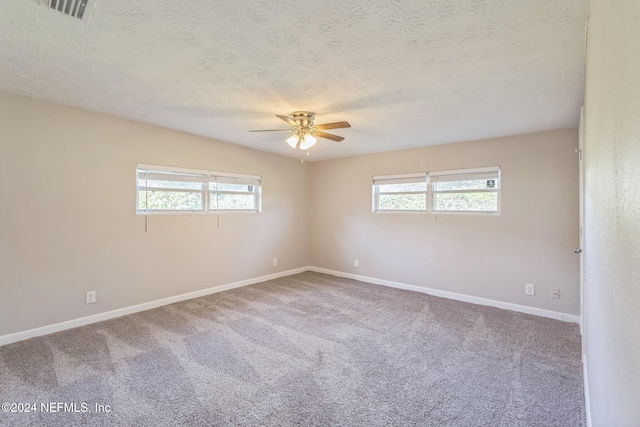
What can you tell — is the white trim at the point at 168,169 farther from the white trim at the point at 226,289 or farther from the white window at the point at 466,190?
the white window at the point at 466,190

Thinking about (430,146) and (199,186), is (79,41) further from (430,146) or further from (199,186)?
(430,146)

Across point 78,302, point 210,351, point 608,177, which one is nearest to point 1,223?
point 78,302

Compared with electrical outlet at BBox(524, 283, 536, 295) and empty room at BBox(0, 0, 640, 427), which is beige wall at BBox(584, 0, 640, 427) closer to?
empty room at BBox(0, 0, 640, 427)

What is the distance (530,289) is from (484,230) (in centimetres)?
88

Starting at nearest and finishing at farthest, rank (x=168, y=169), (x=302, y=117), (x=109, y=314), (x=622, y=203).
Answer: (x=622, y=203), (x=302, y=117), (x=109, y=314), (x=168, y=169)

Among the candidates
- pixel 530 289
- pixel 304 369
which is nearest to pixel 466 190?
pixel 530 289

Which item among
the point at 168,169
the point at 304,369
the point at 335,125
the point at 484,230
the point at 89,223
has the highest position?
the point at 335,125

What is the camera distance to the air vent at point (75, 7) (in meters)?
1.49

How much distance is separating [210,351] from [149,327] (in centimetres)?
97

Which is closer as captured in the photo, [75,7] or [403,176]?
[75,7]

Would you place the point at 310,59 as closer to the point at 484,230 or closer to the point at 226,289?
the point at 484,230

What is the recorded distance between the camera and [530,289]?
141 inches

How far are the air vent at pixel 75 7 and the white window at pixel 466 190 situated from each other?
4080mm

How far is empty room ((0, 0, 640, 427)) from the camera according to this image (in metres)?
1.52
